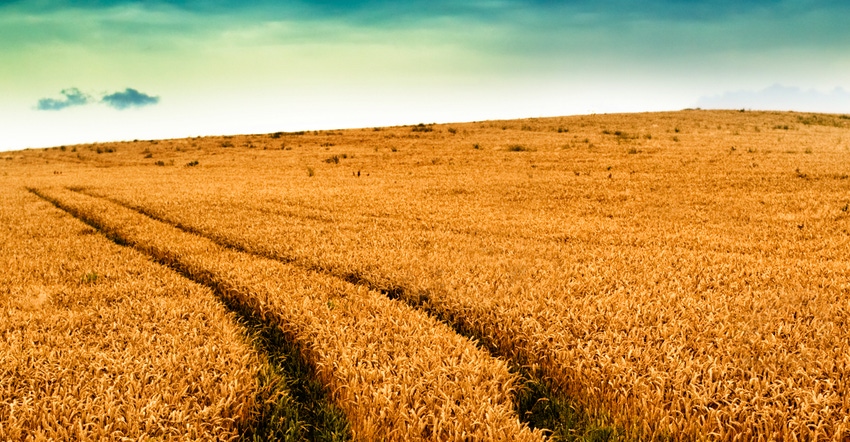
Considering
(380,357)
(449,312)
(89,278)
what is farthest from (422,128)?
(380,357)

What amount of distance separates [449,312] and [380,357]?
111 cm

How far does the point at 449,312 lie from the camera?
16.5ft

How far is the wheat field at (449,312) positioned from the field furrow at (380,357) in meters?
0.02

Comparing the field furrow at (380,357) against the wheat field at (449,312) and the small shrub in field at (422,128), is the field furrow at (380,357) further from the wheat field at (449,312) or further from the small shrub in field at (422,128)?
the small shrub in field at (422,128)

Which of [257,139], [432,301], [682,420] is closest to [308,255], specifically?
[432,301]

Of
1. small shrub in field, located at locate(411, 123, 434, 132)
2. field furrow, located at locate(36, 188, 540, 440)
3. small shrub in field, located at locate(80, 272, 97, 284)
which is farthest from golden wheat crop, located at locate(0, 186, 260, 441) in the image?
small shrub in field, located at locate(411, 123, 434, 132)

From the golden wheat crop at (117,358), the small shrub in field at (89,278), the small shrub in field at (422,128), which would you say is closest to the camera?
the golden wheat crop at (117,358)

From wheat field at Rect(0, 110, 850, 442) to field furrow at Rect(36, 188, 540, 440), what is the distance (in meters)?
0.02

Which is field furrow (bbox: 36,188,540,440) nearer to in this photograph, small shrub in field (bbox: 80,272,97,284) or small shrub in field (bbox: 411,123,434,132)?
small shrub in field (bbox: 80,272,97,284)

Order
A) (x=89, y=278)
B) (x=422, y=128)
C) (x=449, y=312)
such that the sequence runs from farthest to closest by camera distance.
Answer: (x=422, y=128), (x=89, y=278), (x=449, y=312)

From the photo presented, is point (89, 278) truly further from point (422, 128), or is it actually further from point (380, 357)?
point (422, 128)

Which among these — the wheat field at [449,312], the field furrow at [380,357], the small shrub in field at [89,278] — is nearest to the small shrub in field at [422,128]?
the wheat field at [449,312]

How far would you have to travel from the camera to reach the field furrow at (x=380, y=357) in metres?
3.32

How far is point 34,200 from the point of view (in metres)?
15.1
